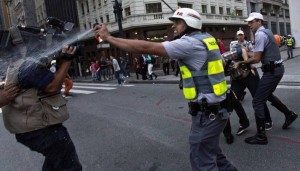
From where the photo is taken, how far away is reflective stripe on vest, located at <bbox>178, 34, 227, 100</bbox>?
2.88 m

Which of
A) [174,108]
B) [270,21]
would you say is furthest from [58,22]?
[270,21]

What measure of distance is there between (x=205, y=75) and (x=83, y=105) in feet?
26.0

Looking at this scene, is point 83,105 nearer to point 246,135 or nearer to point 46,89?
point 246,135

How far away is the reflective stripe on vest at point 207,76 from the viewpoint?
2.88 meters

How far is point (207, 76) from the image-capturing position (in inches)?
114

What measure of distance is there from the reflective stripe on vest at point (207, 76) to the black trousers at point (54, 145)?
1.18 m

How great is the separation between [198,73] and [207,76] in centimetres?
8

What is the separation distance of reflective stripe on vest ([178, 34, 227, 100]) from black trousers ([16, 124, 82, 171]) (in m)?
1.18

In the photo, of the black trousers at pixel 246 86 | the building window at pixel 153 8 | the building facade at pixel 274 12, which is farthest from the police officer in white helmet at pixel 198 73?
the building facade at pixel 274 12

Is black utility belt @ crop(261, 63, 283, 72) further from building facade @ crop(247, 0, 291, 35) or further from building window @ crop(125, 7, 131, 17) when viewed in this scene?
building facade @ crop(247, 0, 291, 35)

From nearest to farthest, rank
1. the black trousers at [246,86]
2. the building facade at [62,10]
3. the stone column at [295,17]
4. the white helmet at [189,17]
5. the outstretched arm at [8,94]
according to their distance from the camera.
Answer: the outstretched arm at [8,94] → the white helmet at [189,17] → the black trousers at [246,86] → the building facade at [62,10] → the stone column at [295,17]

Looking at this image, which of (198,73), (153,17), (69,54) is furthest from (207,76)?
(153,17)

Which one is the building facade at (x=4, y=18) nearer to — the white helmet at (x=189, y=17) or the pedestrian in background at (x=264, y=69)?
the white helmet at (x=189, y=17)

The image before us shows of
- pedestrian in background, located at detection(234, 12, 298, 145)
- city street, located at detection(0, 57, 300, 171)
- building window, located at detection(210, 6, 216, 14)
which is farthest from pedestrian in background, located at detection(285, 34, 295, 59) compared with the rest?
building window, located at detection(210, 6, 216, 14)
